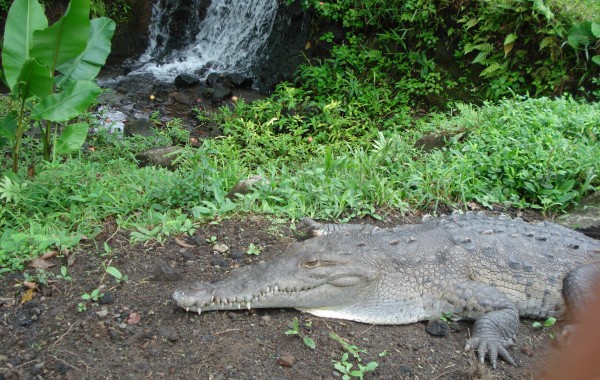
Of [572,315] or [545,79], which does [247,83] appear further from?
[572,315]

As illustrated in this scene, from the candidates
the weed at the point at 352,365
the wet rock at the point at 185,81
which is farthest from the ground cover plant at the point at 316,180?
the wet rock at the point at 185,81

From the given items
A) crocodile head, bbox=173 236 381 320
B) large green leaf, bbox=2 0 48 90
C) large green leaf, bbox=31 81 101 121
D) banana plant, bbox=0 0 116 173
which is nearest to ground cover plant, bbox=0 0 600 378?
crocodile head, bbox=173 236 381 320

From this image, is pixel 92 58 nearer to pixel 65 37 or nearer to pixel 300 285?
pixel 65 37

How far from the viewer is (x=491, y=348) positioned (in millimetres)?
3396

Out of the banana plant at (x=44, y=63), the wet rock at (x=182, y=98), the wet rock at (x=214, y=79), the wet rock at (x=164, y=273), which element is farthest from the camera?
the wet rock at (x=214, y=79)

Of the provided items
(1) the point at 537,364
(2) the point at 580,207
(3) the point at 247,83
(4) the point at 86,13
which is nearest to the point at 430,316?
(1) the point at 537,364

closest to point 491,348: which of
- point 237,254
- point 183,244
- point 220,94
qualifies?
point 237,254

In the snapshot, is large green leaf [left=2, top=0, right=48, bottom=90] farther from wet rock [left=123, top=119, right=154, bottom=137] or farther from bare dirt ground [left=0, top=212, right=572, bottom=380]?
wet rock [left=123, top=119, right=154, bottom=137]

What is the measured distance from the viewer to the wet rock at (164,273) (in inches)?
150

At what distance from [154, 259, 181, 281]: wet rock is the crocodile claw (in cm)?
205

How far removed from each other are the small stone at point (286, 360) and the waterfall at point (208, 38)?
410 inches

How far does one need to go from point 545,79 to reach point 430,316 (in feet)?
21.9

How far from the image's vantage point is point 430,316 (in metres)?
3.72

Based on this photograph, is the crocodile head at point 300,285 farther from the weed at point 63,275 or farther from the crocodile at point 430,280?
the weed at point 63,275
